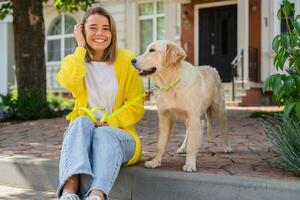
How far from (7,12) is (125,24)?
21.9ft

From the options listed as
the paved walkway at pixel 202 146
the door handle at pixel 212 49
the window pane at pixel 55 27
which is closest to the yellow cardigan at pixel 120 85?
the paved walkway at pixel 202 146

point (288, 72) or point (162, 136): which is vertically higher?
point (288, 72)

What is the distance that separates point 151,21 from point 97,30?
13.6 m

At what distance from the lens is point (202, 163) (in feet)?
13.6

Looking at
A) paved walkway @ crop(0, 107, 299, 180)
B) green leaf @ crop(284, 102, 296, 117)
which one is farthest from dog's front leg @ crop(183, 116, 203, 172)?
green leaf @ crop(284, 102, 296, 117)

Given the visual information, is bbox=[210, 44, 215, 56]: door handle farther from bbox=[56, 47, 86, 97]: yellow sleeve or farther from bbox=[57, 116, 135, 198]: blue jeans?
bbox=[57, 116, 135, 198]: blue jeans

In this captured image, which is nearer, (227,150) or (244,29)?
(227,150)

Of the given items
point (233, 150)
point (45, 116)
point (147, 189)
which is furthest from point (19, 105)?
point (147, 189)

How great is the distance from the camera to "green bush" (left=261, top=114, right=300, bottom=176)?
354cm

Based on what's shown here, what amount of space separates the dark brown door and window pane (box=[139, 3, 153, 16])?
88.9 inches

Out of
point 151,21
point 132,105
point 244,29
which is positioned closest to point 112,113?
point 132,105

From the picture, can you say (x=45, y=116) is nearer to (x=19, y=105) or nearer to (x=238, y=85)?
(x=19, y=105)

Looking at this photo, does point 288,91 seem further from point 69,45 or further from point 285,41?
point 69,45

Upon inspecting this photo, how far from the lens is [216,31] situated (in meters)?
15.6
